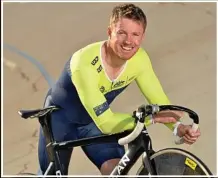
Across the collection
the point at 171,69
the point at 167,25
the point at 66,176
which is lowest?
the point at 66,176

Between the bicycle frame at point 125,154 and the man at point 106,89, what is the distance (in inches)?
1.6

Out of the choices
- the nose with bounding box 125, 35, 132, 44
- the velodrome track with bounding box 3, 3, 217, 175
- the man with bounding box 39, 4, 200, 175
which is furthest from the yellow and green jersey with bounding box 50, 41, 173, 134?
the velodrome track with bounding box 3, 3, 217, 175

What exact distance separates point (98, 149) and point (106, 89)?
0.27m

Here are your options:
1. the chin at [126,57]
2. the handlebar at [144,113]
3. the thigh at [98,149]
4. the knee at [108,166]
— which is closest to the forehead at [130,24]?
the chin at [126,57]

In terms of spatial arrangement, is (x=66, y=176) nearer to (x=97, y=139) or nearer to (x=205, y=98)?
(x=97, y=139)

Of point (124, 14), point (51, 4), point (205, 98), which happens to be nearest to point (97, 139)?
point (124, 14)

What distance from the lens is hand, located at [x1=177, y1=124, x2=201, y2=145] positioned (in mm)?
2340

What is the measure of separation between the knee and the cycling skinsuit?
0.02 meters

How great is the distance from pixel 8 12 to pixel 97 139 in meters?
1.04

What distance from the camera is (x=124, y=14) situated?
2.41 metres

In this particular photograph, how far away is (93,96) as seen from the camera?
2.40m

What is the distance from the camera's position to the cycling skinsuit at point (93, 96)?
241 centimetres

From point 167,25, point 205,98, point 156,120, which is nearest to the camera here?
point 156,120

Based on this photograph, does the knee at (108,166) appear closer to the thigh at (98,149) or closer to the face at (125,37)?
the thigh at (98,149)
